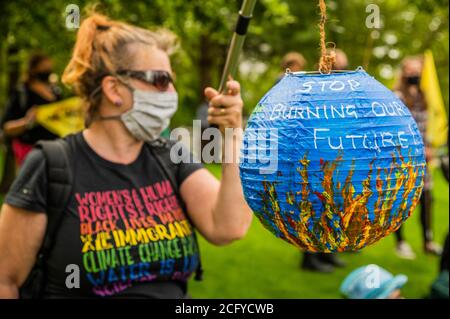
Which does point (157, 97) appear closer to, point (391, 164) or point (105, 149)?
point (105, 149)

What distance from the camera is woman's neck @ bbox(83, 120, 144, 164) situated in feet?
11.0

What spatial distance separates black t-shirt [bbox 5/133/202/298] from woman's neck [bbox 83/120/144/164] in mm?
44

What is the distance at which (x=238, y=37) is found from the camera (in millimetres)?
2777

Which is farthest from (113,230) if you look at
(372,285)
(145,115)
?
(372,285)

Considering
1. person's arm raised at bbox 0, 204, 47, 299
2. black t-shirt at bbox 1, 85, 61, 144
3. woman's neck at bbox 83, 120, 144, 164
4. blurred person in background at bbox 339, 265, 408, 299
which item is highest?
black t-shirt at bbox 1, 85, 61, 144

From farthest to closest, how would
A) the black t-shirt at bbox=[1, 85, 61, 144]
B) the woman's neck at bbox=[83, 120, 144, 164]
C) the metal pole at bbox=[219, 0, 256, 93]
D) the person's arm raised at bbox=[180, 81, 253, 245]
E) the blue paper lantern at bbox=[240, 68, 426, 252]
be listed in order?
the black t-shirt at bbox=[1, 85, 61, 144] → the woman's neck at bbox=[83, 120, 144, 164] → the person's arm raised at bbox=[180, 81, 253, 245] → the metal pole at bbox=[219, 0, 256, 93] → the blue paper lantern at bbox=[240, 68, 426, 252]

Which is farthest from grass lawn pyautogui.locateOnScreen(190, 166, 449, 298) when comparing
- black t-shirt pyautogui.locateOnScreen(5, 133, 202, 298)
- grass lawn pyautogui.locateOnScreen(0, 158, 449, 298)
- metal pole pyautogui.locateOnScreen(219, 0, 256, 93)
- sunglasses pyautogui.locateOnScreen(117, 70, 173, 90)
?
metal pole pyautogui.locateOnScreen(219, 0, 256, 93)

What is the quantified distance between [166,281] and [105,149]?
70cm

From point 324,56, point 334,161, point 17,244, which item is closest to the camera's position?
point 334,161

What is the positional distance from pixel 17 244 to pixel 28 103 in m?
4.97

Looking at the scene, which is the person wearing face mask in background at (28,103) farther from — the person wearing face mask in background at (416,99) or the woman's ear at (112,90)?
the woman's ear at (112,90)

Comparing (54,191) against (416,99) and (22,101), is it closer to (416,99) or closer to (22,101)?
(22,101)

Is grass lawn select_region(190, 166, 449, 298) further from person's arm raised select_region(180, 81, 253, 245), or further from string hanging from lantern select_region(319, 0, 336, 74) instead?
string hanging from lantern select_region(319, 0, 336, 74)
